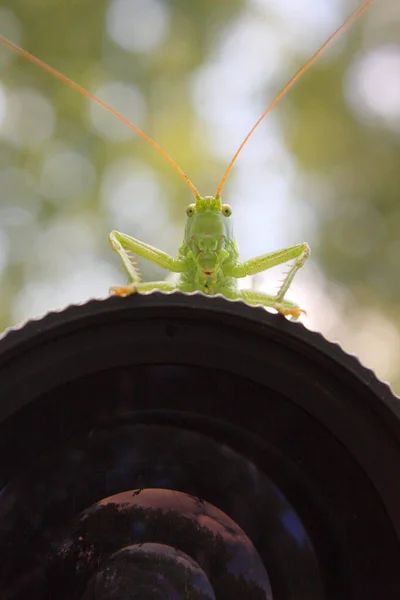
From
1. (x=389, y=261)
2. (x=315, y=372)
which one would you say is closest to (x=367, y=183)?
(x=389, y=261)

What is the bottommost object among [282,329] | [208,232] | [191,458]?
[191,458]

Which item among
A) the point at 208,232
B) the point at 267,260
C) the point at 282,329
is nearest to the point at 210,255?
the point at 208,232

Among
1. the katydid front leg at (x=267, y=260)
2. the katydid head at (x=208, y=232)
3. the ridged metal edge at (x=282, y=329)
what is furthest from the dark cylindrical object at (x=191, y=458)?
the katydid front leg at (x=267, y=260)

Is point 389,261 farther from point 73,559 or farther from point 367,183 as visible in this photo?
point 73,559

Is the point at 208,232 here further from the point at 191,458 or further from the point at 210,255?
the point at 191,458

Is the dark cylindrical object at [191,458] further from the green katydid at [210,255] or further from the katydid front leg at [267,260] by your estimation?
the katydid front leg at [267,260]

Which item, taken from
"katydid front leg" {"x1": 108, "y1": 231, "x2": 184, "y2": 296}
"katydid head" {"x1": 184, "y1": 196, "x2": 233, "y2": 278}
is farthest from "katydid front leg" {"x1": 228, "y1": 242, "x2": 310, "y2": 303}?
"katydid front leg" {"x1": 108, "y1": 231, "x2": 184, "y2": 296}
